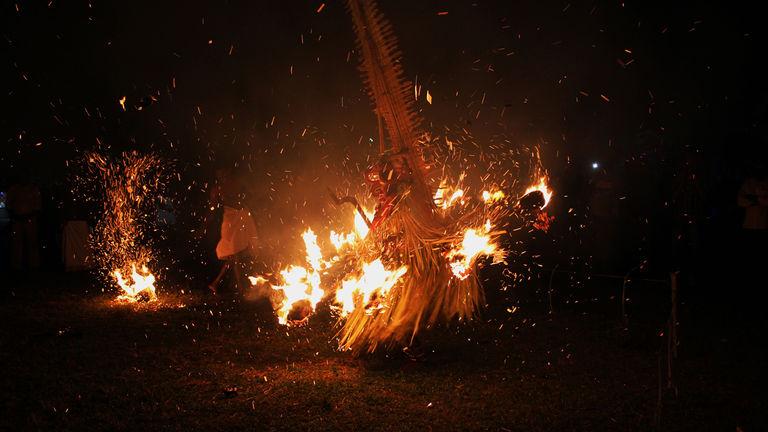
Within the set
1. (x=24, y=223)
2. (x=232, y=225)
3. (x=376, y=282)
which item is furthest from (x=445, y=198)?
(x=24, y=223)

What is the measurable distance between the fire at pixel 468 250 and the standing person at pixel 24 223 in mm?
9166

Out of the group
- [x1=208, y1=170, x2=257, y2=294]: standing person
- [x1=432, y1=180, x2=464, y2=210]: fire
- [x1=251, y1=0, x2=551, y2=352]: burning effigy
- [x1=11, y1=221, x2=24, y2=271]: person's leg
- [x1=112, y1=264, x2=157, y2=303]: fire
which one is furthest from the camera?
[x1=11, y1=221, x2=24, y2=271]: person's leg

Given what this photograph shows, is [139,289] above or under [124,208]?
under

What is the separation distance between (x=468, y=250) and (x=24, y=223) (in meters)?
9.31

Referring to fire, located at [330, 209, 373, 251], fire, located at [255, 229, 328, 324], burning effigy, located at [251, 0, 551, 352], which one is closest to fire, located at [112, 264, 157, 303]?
fire, located at [255, 229, 328, 324]

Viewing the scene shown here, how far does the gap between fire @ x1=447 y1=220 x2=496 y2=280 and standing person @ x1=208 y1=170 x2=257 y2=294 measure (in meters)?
3.95

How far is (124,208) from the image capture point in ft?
36.5

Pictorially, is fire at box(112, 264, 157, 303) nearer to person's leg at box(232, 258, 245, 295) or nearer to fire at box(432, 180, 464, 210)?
person's leg at box(232, 258, 245, 295)

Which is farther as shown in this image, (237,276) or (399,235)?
(237,276)

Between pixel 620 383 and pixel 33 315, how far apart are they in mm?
6712

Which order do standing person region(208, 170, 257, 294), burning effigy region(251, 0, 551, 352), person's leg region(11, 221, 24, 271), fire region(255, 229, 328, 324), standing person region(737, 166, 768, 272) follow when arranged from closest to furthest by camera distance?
burning effigy region(251, 0, 551, 352) < fire region(255, 229, 328, 324) < standing person region(208, 170, 257, 294) < standing person region(737, 166, 768, 272) < person's leg region(11, 221, 24, 271)

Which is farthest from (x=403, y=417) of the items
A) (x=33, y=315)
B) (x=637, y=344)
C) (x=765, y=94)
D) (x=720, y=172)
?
(x=765, y=94)

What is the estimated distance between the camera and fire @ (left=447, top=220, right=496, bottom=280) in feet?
16.4

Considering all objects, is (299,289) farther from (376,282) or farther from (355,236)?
(376,282)
